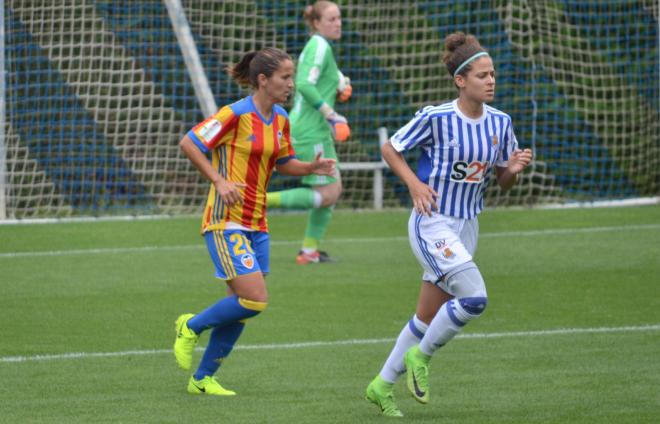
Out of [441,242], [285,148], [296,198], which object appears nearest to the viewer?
[441,242]

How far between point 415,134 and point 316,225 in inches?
201

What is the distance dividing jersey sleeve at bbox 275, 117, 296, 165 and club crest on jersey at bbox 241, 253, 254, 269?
0.59 metres

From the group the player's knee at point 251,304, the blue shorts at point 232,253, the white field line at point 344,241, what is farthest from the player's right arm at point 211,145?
the white field line at point 344,241

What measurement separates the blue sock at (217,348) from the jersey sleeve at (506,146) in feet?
5.05

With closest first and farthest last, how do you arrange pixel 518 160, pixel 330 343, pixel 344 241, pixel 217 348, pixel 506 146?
pixel 518 160 < pixel 506 146 < pixel 217 348 < pixel 330 343 < pixel 344 241

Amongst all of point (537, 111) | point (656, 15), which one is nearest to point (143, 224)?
point (537, 111)

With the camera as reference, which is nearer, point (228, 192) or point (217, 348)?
point (228, 192)

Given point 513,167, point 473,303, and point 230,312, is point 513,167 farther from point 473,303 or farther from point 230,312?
point 230,312

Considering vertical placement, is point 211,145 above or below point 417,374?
above

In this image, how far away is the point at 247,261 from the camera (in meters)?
6.66

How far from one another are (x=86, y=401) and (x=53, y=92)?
921 centimetres

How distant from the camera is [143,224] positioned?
14.1 metres

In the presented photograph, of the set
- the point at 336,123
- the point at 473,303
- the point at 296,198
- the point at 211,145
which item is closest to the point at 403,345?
the point at 473,303

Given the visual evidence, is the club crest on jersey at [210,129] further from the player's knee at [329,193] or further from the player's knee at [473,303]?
the player's knee at [329,193]
